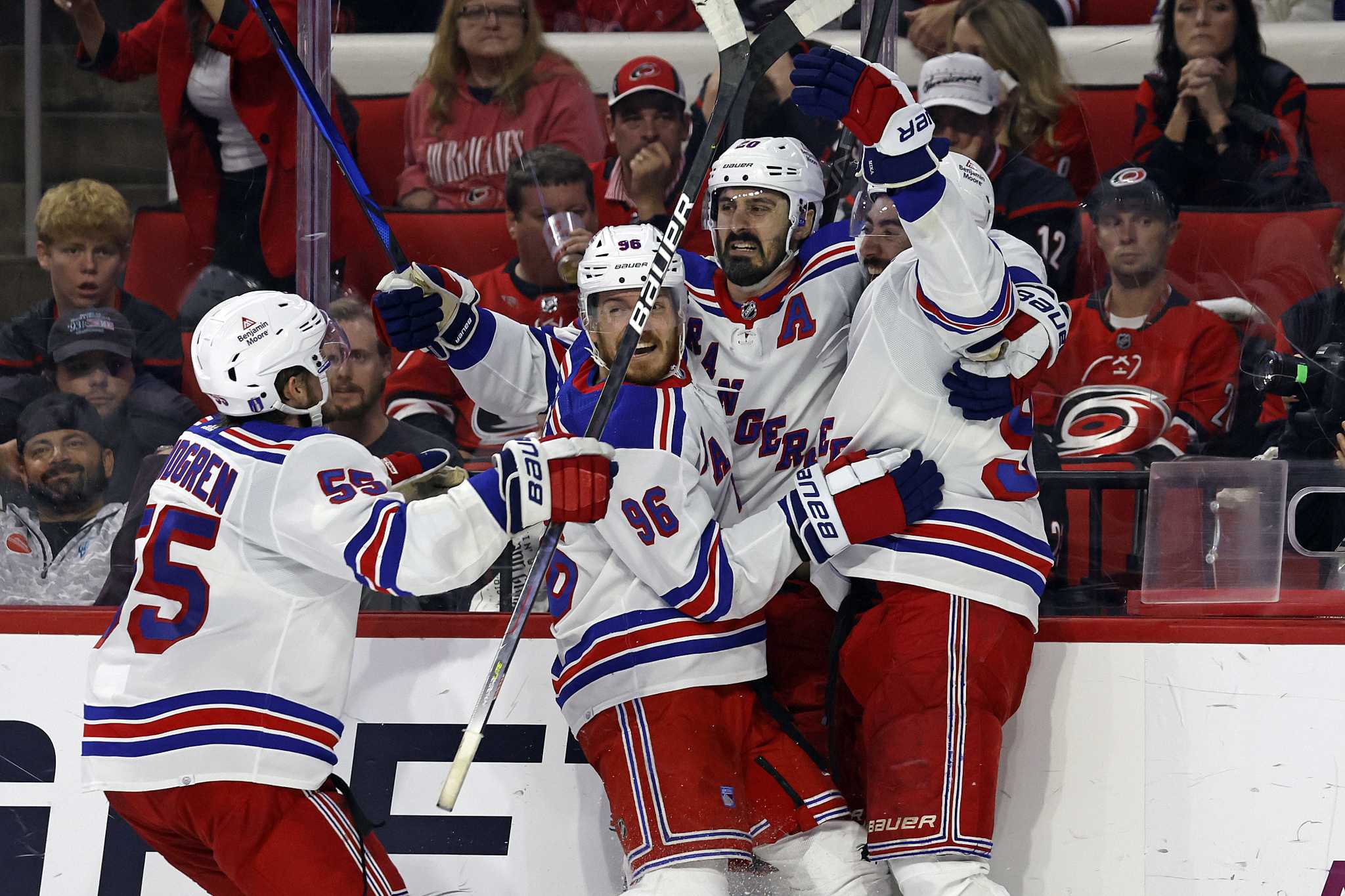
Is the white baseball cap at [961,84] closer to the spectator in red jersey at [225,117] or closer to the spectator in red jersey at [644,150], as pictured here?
the spectator in red jersey at [644,150]

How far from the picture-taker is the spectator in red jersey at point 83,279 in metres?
3.53

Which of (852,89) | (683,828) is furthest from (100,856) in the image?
(852,89)

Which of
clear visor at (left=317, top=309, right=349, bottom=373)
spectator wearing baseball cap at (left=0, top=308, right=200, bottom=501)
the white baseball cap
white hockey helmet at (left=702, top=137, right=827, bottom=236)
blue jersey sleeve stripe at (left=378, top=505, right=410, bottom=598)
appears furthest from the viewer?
the white baseball cap

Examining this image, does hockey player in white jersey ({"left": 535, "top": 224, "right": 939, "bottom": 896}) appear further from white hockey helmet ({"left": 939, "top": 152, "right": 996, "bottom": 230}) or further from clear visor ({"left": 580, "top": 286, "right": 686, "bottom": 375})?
white hockey helmet ({"left": 939, "top": 152, "right": 996, "bottom": 230})

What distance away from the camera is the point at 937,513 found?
249cm

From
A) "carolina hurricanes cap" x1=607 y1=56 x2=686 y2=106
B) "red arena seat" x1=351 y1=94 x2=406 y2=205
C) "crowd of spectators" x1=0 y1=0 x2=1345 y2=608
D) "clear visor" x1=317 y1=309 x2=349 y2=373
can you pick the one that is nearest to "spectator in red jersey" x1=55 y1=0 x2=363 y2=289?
"crowd of spectators" x1=0 y1=0 x2=1345 y2=608

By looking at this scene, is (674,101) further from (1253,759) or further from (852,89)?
(1253,759)

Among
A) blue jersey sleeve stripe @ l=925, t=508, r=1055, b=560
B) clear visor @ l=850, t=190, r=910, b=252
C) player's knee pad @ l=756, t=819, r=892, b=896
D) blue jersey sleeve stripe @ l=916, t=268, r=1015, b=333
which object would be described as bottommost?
player's knee pad @ l=756, t=819, r=892, b=896

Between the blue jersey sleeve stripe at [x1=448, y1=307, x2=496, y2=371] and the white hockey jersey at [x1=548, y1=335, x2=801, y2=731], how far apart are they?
265 millimetres

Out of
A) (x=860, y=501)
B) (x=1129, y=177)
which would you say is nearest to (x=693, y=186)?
(x=860, y=501)

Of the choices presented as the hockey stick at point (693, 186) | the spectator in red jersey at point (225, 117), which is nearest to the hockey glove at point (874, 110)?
the hockey stick at point (693, 186)

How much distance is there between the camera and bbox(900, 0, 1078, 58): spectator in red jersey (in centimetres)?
356

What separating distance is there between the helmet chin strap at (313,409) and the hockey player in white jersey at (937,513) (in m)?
0.83

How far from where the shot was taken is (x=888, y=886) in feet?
8.23
